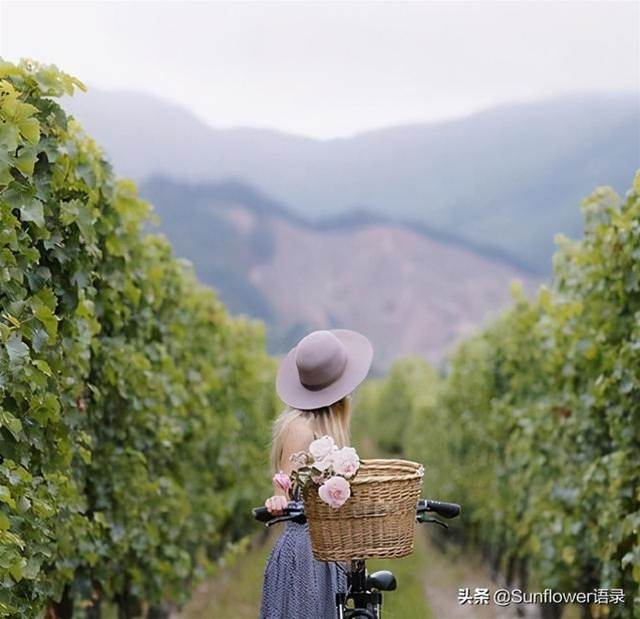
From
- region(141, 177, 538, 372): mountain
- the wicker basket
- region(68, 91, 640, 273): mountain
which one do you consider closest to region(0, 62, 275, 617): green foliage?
the wicker basket

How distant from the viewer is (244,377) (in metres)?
12.1

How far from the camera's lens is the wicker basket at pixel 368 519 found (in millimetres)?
3127

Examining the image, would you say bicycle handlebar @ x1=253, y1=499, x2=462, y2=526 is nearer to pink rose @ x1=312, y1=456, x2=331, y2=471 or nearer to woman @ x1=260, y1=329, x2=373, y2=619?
woman @ x1=260, y1=329, x2=373, y2=619

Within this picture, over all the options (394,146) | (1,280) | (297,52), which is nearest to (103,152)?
(1,280)

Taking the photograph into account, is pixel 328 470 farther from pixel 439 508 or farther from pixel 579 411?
pixel 579 411

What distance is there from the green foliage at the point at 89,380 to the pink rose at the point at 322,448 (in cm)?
100

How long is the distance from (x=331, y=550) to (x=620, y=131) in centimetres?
6380

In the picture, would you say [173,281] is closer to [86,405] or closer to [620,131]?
[86,405]

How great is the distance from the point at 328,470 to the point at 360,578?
1.48ft

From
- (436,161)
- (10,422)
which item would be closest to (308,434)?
(10,422)

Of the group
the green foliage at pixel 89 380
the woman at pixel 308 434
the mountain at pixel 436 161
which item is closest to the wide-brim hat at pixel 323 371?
the woman at pixel 308 434

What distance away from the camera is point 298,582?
3.65m

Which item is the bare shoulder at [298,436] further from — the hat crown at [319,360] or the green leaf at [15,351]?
the green leaf at [15,351]

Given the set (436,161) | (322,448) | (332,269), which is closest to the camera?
(322,448)
